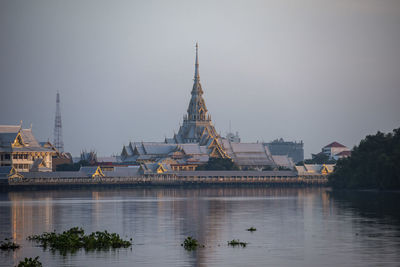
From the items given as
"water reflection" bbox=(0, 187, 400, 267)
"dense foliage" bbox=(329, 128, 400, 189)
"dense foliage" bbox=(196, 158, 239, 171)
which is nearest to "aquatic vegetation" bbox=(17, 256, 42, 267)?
"water reflection" bbox=(0, 187, 400, 267)

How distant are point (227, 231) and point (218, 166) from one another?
123055 millimetres

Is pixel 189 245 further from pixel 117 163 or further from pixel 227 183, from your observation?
pixel 117 163

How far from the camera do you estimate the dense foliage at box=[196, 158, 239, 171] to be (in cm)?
17125

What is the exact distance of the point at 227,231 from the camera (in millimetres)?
48344

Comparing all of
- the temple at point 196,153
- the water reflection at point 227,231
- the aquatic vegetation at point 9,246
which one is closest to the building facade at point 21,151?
the temple at point 196,153

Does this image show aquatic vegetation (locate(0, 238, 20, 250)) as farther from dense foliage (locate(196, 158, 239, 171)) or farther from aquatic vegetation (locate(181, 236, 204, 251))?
dense foliage (locate(196, 158, 239, 171))

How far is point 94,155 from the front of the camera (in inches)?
7254

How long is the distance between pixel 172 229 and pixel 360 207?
2487cm

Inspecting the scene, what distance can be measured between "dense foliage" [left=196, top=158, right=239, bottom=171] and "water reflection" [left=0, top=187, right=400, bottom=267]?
9641 centimetres

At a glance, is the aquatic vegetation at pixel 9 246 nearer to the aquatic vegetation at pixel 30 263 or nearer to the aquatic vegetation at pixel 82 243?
the aquatic vegetation at pixel 82 243

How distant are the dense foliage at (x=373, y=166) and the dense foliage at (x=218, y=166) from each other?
4852cm

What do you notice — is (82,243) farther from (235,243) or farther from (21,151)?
(21,151)

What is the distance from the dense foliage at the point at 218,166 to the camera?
171 m

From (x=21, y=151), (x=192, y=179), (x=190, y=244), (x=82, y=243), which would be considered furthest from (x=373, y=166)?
(x=82, y=243)
